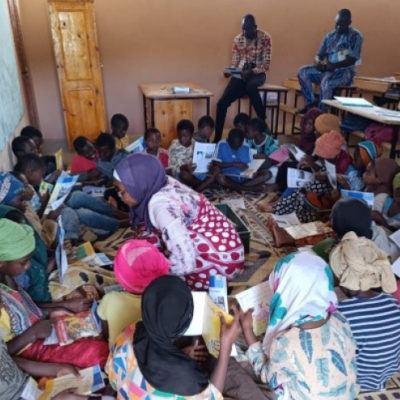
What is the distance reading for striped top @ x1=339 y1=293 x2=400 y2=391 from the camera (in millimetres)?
1517

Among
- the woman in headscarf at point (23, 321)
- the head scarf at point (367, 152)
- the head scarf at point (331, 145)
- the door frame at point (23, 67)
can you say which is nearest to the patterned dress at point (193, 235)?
the woman in headscarf at point (23, 321)

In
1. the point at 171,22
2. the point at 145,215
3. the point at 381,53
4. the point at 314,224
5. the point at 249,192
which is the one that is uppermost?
the point at 171,22

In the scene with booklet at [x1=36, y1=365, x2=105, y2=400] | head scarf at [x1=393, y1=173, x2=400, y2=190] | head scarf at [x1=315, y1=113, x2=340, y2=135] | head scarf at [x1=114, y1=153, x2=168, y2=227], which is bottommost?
booklet at [x1=36, y1=365, x2=105, y2=400]

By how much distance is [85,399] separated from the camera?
54.9 inches

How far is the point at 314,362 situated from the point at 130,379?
2.03 feet

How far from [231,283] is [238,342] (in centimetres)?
53

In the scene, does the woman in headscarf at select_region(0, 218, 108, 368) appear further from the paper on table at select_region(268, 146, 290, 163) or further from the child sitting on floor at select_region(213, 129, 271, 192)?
the paper on table at select_region(268, 146, 290, 163)

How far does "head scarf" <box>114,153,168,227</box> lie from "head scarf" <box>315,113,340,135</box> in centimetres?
237

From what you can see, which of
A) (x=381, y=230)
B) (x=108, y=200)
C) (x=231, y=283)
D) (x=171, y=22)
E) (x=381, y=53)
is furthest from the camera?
(x=381, y=53)

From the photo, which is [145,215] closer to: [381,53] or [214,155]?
[214,155]

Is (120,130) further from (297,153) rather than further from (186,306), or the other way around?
(186,306)

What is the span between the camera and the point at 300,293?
1.34m

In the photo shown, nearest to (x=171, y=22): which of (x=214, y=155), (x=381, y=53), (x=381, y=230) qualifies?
(x=214, y=155)

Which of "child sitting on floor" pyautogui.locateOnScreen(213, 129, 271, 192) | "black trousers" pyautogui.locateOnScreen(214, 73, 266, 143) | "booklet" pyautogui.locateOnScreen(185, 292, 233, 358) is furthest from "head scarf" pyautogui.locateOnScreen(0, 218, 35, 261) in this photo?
"black trousers" pyautogui.locateOnScreen(214, 73, 266, 143)
